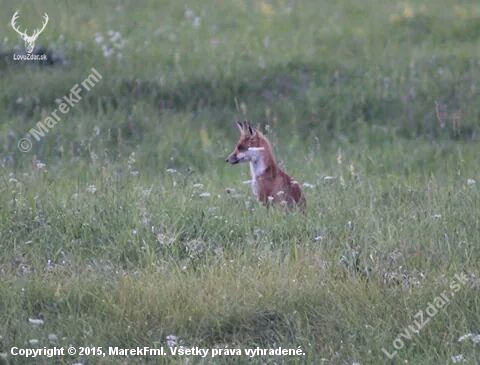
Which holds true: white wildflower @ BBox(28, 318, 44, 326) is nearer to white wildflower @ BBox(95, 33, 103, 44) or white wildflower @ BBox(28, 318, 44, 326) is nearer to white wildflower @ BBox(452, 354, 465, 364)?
white wildflower @ BBox(452, 354, 465, 364)

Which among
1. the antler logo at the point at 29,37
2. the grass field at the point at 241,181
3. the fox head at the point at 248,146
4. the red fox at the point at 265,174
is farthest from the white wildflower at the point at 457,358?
the antler logo at the point at 29,37

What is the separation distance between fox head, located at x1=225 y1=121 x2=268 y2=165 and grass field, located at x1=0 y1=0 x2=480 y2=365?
0.33 meters

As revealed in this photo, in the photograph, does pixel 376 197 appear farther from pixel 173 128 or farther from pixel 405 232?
pixel 173 128

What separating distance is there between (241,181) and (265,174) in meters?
1.17

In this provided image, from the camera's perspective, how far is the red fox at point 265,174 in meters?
8.55

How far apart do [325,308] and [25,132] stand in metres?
5.91

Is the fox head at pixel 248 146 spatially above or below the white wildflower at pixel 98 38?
below

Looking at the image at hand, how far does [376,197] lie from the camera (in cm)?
880

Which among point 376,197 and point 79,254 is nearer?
point 79,254

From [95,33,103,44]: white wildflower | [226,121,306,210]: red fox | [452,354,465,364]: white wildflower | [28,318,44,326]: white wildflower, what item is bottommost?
[452,354,465,364]: white wildflower

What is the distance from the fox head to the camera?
9.08 meters

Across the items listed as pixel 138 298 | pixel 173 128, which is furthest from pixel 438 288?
pixel 173 128

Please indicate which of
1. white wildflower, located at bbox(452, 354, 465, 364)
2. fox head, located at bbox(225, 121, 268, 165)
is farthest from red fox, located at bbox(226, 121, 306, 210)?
white wildflower, located at bbox(452, 354, 465, 364)

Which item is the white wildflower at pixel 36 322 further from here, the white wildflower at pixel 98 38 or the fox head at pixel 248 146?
the white wildflower at pixel 98 38
